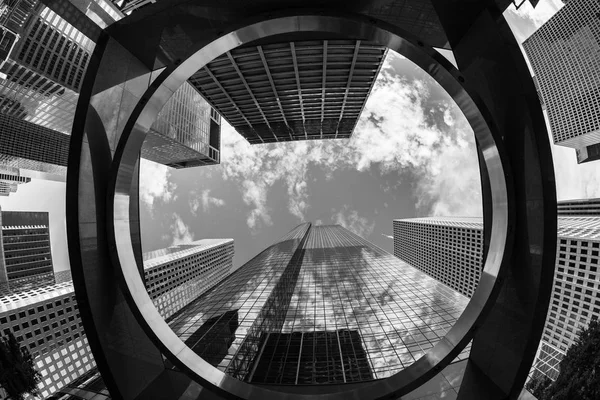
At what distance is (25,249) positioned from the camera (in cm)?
12694

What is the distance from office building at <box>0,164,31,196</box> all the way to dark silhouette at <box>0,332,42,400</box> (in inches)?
6379

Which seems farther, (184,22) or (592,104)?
(592,104)

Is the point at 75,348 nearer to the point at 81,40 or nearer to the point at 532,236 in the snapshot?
the point at 81,40

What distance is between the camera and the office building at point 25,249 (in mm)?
117188

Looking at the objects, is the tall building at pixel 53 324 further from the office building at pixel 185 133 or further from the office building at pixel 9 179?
the office building at pixel 9 179

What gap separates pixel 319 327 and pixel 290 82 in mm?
25145

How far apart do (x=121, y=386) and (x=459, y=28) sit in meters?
16.1

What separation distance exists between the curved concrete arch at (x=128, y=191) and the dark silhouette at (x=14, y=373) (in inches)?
227

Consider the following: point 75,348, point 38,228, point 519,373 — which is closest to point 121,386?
point 519,373

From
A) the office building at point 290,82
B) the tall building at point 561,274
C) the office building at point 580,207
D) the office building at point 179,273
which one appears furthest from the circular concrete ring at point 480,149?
the office building at point 580,207

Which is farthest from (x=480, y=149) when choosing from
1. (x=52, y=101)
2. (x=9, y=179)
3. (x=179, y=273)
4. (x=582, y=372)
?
(x=9, y=179)

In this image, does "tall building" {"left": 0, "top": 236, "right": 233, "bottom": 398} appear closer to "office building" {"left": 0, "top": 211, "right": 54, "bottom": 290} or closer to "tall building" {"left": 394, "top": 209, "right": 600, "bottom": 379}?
"office building" {"left": 0, "top": 211, "right": 54, "bottom": 290}

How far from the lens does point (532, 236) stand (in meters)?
8.58

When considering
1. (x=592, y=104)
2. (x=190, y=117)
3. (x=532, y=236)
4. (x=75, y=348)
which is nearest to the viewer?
(x=532, y=236)
